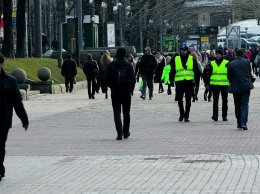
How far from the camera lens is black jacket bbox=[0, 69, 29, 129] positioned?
12766 mm

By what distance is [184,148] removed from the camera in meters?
16.6

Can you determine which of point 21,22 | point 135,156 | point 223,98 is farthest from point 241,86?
point 21,22

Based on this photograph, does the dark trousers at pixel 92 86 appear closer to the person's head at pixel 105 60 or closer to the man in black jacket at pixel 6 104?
the person's head at pixel 105 60

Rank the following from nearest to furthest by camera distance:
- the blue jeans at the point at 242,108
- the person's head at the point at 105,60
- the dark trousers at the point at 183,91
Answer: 1. the blue jeans at the point at 242,108
2. the dark trousers at the point at 183,91
3. the person's head at the point at 105,60

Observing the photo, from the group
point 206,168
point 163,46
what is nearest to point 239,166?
point 206,168

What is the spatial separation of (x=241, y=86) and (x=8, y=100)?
8235 millimetres

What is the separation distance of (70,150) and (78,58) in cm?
3235

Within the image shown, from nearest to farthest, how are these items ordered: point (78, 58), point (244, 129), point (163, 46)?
1. point (244, 129)
2. point (78, 58)
3. point (163, 46)

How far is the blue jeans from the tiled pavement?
26 cm

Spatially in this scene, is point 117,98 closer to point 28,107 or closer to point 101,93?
point 28,107

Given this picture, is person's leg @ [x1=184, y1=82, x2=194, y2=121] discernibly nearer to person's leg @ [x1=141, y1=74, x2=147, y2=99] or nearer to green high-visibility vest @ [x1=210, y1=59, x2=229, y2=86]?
green high-visibility vest @ [x1=210, y1=59, x2=229, y2=86]

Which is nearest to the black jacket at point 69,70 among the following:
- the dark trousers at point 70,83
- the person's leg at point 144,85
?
the dark trousers at point 70,83

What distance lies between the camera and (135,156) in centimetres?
1541

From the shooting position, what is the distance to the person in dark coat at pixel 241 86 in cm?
2012
